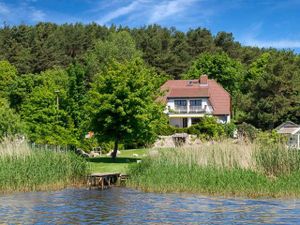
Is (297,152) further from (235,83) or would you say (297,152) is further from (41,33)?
(41,33)

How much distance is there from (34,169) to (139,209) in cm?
802

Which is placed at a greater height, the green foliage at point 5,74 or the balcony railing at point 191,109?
the green foliage at point 5,74

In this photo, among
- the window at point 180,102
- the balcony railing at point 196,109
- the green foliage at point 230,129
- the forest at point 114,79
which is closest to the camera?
the forest at point 114,79

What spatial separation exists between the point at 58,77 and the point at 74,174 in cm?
4447

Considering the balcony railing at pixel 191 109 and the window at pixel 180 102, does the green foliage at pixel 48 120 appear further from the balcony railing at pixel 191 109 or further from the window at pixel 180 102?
the window at pixel 180 102

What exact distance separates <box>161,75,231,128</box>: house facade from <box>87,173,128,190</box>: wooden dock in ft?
136

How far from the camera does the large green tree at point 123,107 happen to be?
139 ft

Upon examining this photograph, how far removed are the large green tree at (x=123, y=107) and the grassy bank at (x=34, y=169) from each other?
10110mm

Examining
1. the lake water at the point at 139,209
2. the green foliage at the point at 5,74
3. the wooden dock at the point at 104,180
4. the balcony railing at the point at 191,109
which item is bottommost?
the lake water at the point at 139,209

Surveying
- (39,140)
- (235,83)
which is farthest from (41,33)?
(39,140)

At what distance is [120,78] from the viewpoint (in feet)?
143

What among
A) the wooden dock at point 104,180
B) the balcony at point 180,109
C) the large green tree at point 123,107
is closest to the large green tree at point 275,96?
the balcony at point 180,109

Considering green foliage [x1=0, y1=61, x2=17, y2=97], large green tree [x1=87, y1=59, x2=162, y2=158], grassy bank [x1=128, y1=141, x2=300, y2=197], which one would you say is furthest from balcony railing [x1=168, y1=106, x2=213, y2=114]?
grassy bank [x1=128, y1=141, x2=300, y2=197]

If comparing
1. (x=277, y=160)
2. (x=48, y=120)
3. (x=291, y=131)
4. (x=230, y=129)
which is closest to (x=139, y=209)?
(x=277, y=160)
